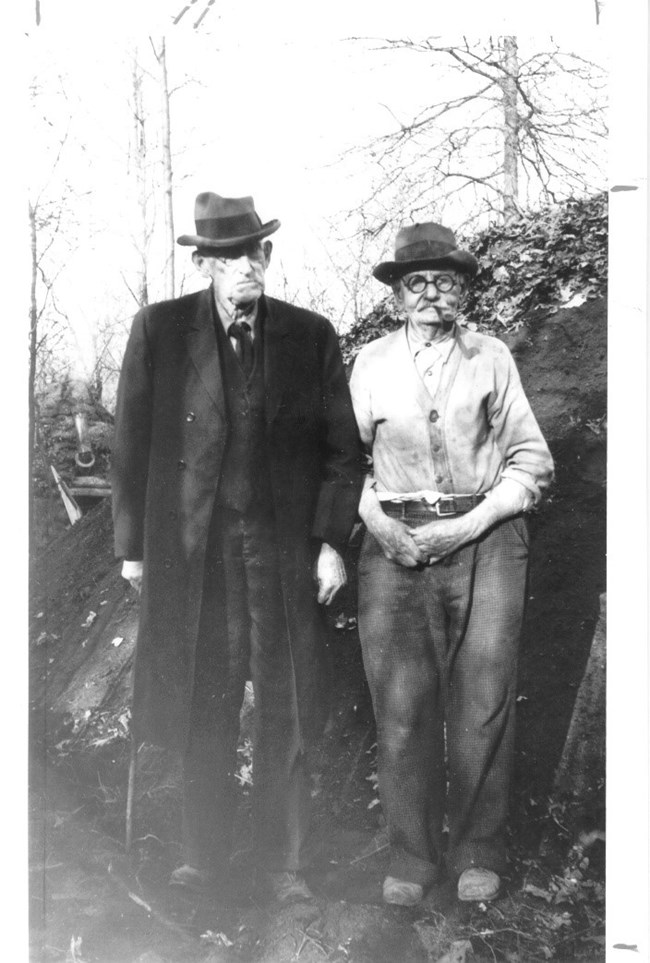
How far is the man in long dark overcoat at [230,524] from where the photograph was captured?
404 cm

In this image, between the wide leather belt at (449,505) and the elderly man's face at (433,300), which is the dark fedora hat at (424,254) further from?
the wide leather belt at (449,505)

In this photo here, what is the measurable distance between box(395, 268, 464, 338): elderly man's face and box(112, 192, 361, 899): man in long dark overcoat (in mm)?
420

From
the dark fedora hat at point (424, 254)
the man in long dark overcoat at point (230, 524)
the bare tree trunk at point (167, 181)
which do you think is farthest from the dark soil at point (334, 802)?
the bare tree trunk at point (167, 181)

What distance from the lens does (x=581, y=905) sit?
4152 mm

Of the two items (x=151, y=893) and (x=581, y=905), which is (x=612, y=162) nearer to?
(x=581, y=905)

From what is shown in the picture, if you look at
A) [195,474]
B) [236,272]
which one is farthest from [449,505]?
[236,272]

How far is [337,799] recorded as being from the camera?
4.23 meters

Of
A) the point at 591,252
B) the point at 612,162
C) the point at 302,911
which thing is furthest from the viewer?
the point at 591,252

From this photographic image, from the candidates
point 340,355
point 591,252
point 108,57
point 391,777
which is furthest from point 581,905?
point 108,57

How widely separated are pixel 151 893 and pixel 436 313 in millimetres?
2537

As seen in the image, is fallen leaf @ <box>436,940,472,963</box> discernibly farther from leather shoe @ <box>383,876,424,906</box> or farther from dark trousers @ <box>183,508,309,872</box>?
dark trousers @ <box>183,508,309,872</box>

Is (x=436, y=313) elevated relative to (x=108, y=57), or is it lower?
lower

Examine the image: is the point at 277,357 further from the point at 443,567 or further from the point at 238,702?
the point at 238,702

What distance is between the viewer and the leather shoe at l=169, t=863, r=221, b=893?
4059mm
